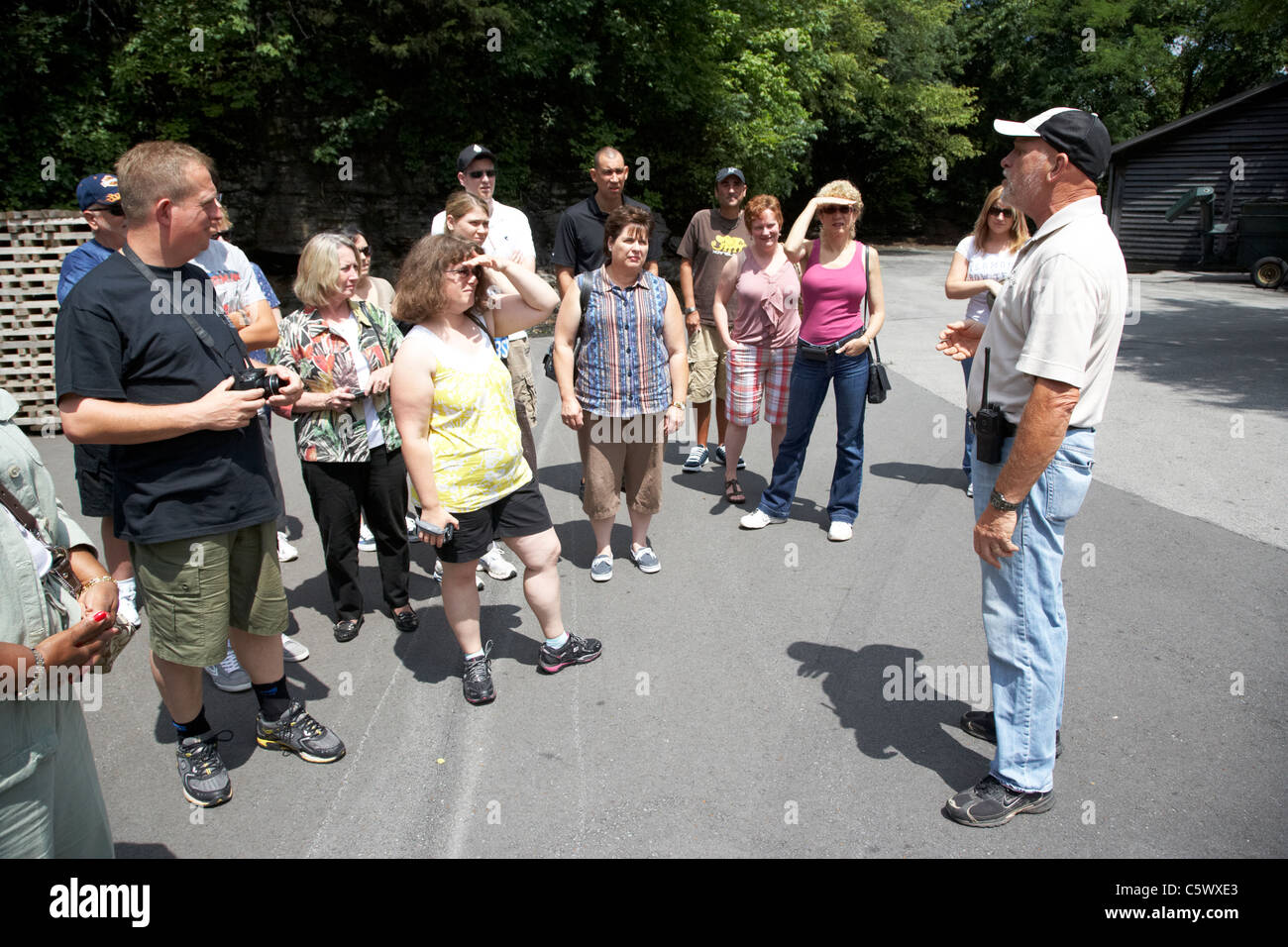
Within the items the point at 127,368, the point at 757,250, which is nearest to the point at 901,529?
the point at 757,250

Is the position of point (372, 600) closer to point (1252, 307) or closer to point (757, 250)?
point (757, 250)

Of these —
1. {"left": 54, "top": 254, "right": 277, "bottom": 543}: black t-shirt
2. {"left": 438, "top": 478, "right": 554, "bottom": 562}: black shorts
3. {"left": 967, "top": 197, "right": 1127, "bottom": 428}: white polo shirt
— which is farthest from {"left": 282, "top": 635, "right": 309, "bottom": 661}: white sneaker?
{"left": 967, "top": 197, "right": 1127, "bottom": 428}: white polo shirt

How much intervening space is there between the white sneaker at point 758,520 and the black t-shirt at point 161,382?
334 centimetres

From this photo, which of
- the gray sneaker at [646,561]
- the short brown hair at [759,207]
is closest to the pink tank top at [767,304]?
the short brown hair at [759,207]

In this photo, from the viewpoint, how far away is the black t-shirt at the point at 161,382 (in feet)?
8.75

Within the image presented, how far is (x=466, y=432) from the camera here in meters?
3.67

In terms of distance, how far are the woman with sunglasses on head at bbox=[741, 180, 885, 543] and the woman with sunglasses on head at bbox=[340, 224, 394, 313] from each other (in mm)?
2529

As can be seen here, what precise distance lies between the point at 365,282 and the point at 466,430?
165 centimetres

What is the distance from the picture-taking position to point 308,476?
436 cm

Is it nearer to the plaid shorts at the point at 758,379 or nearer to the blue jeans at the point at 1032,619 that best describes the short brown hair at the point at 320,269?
the plaid shorts at the point at 758,379

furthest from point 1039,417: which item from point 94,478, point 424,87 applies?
point 424,87

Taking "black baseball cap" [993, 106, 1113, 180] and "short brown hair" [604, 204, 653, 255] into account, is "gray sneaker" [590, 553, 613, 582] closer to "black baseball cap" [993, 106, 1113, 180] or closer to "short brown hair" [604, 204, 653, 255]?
"short brown hair" [604, 204, 653, 255]

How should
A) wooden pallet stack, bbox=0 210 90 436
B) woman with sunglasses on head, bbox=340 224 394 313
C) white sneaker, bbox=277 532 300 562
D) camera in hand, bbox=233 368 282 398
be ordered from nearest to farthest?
camera in hand, bbox=233 368 282 398 < woman with sunglasses on head, bbox=340 224 394 313 < white sneaker, bbox=277 532 300 562 < wooden pallet stack, bbox=0 210 90 436

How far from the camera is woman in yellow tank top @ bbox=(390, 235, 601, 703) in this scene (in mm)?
3555
